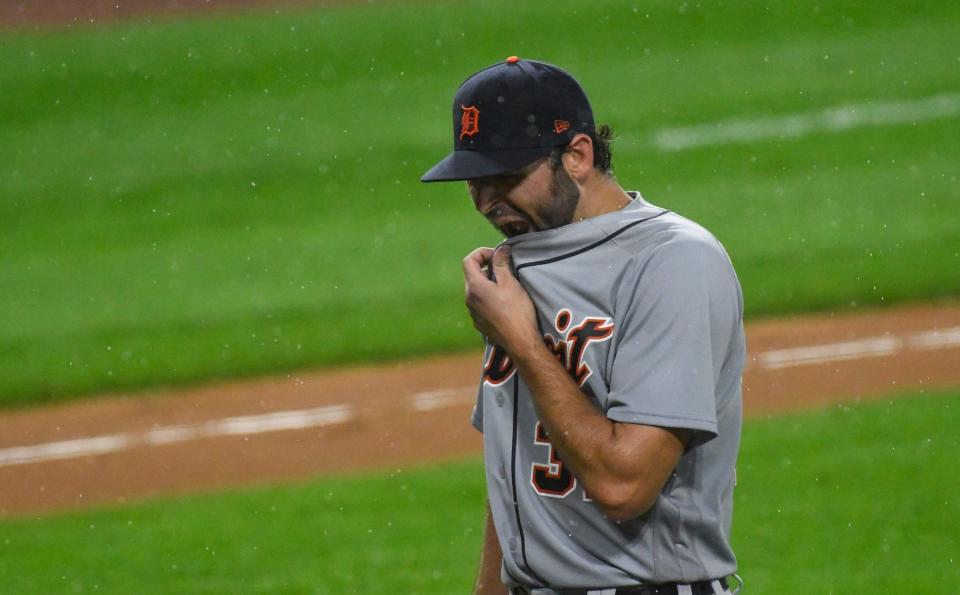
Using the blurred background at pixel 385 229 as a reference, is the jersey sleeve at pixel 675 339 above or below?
above

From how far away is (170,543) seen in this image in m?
6.86

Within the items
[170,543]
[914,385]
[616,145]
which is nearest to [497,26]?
[616,145]

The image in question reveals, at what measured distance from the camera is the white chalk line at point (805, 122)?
15.6m

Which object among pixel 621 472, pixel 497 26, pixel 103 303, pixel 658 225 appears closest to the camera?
pixel 621 472

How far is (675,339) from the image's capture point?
2.70 metres

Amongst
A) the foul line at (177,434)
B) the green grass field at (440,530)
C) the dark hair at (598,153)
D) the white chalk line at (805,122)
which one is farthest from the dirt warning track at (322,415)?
the white chalk line at (805,122)

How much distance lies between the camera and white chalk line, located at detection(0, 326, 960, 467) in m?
8.56

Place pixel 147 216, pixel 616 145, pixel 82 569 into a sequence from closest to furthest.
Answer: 1. pixel 82 569
2. pixel 147 216
3. pixel 616 145

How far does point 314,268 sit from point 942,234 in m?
5.51

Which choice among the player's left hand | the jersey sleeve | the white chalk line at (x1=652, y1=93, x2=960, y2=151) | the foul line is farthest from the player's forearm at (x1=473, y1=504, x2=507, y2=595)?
the white chalk line at (x1=652, y1=93, x2=960, y2=151)

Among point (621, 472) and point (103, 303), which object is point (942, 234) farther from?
point (621, 472)

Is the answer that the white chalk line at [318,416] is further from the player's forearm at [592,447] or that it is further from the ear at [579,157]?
the player's forearm at [592,447]

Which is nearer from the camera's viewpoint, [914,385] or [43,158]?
[914,385]

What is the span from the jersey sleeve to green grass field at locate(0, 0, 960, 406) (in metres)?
7.42
